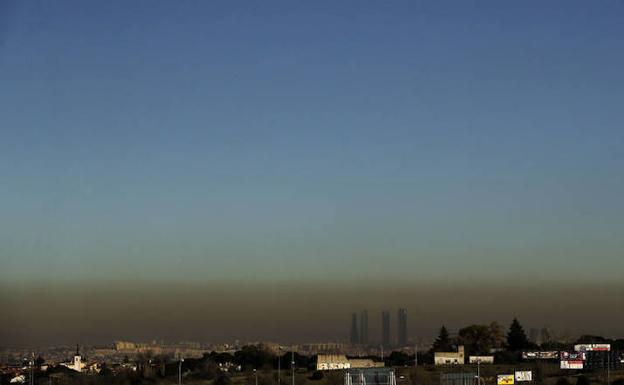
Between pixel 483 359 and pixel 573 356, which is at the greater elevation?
pixel 573 356

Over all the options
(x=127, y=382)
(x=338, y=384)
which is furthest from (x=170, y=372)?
(x=338, y=384)

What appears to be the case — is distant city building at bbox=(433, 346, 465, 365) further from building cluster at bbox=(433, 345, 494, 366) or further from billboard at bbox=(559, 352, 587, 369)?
billboard at bbox=(559, 352, 587, 369)

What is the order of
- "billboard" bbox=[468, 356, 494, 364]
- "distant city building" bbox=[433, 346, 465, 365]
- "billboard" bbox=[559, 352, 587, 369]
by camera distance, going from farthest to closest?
"distant city building" bbox=[433, 346, 465, 365] → "billboard" bbox=[468, 356, 494, 364] → "billboard" bbox=[559, 352, 587, 369]

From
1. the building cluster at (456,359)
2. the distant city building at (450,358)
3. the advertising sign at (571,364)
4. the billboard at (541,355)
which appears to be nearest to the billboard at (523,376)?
the advertising sign at (571,364)

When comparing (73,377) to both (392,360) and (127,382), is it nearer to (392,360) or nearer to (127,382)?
(127,382)

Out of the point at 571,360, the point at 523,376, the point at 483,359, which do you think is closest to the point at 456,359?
the point at 483,359

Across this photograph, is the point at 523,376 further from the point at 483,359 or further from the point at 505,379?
the point at 483,359

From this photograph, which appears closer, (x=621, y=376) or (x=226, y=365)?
(x=621, y=376)

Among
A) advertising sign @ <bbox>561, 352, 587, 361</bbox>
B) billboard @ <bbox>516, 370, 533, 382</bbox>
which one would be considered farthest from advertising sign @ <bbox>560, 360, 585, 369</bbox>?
billboard @ <bbox>516, 370, 533, 382</bbox>
